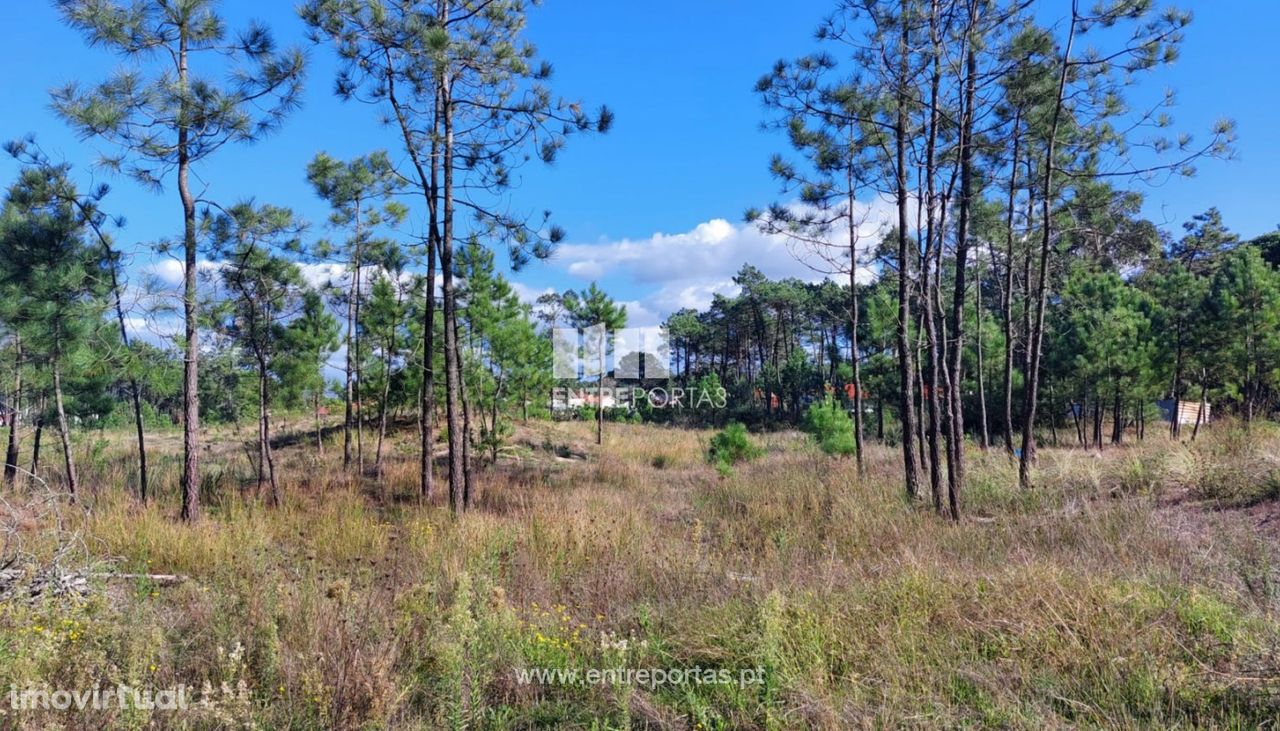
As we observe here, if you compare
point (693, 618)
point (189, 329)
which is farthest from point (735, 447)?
point (693, 618)

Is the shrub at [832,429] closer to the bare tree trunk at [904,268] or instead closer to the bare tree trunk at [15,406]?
the bare tree trunk at [904,268]

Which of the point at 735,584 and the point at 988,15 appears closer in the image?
the point at 735,584

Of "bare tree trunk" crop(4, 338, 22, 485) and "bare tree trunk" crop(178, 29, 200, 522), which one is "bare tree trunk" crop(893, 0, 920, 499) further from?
"bare tree trunk" crop(4, 338, 22, 485)

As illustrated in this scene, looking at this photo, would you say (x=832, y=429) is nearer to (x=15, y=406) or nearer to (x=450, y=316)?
(x=450, y=316)

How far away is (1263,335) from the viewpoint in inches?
664

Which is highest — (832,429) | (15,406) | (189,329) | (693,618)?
(189,329)

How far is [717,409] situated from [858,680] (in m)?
37.9

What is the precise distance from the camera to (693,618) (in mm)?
3887

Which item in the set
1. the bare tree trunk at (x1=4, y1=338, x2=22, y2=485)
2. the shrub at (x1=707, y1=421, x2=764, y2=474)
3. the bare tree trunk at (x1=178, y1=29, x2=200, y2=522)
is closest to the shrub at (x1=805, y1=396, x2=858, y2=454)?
the shrub at (x1=707, y1=421, x2=764, y2=474)

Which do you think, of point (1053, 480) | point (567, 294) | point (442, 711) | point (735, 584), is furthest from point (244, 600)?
point (567, 294)

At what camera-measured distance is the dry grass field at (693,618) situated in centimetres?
284

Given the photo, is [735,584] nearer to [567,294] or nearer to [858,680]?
[858,680]

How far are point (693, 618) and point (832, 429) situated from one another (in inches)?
537

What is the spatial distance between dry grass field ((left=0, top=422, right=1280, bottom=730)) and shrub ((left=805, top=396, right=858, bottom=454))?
8548mm
